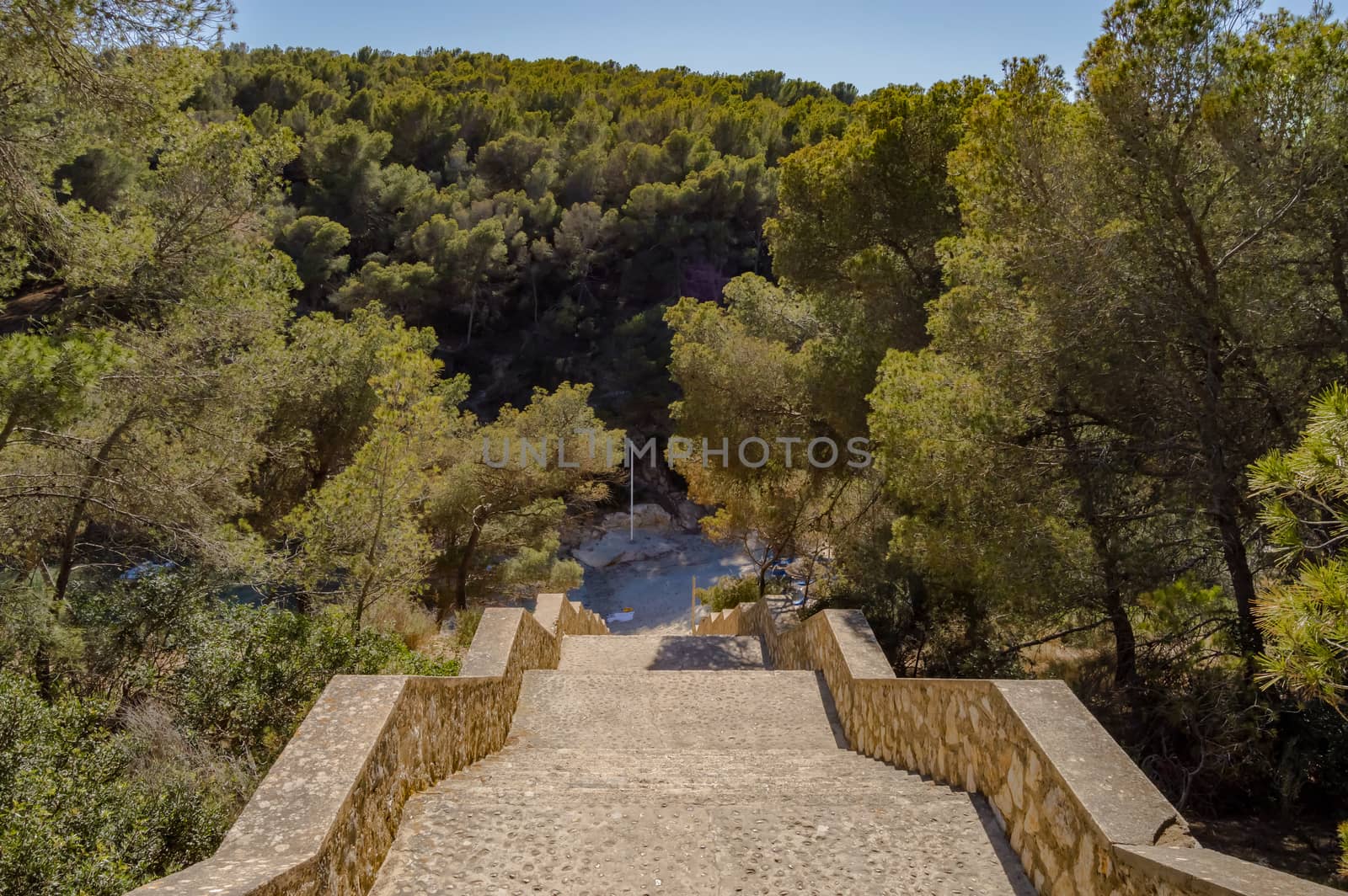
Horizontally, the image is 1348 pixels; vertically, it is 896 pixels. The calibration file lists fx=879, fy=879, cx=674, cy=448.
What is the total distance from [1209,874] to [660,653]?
346 inches

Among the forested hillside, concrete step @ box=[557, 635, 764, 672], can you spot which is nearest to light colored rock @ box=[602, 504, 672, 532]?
the forested hillside

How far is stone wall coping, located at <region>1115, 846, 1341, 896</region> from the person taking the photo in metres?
2.19

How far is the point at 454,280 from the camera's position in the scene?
35.6 metres

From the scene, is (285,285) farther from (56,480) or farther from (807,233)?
(807,233)

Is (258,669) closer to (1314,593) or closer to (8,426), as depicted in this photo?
(8,426)

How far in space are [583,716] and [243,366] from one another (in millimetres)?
5240

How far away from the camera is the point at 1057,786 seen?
9.83 ft

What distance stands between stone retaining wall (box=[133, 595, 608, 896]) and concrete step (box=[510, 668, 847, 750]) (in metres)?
1.57

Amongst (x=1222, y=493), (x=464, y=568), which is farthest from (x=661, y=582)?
(x=1222, y=493)

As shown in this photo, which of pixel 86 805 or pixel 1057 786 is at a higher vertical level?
pixel 1057 786

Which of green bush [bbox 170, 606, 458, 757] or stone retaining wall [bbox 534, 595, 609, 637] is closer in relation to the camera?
green bush [bbox 170, 606, 458, 757]

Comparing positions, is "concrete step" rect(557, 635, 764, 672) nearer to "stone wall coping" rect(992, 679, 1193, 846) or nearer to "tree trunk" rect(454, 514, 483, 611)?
"tree trunk" rect(454, 514, 483, 611)

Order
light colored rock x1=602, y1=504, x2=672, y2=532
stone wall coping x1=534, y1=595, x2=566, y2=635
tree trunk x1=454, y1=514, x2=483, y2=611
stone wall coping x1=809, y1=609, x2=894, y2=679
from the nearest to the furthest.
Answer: stone wall coping x1=809, y1=609, x2=894, y2=679 < stone wall coping x1=534, y1=595, x2=566, y2=635 < tree trunk x1=454, y1=514, x2=483, y2=611 < light colored rock x1=602, y1=504, x2=672, y2=532

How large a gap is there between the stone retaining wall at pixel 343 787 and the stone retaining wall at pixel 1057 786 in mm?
2320
